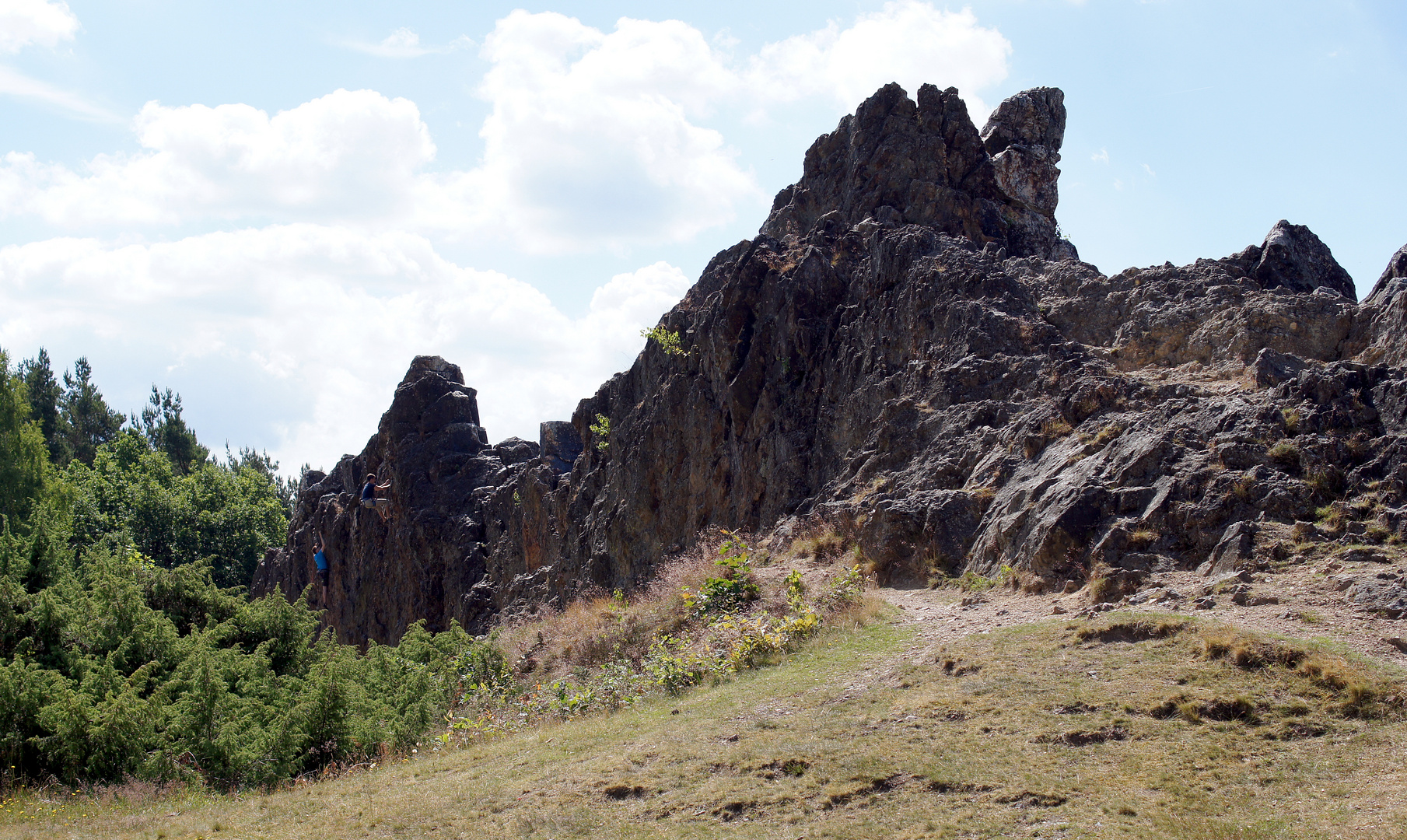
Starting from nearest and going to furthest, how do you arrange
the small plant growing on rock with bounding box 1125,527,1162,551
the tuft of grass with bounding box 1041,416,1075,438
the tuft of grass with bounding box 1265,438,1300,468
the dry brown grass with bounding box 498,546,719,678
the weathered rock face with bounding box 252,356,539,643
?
the tuft of grass with bounding box 1265,438,1300,468
the small plant growing on rock with bounding box 1125,527,1162,551
the tuft of grass with bounding box 1041,416,1075,438
the dry brown grass with bounding box 498,546,719,678
the weathered rock face with bounding box 252,356,539,643

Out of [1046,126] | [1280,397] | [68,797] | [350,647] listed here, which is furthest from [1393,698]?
[1046,126]

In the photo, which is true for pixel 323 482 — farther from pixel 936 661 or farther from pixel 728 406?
pixel 936 661

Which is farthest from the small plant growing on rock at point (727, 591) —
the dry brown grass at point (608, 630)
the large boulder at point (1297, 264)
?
the large boulder at point (1297, 264)

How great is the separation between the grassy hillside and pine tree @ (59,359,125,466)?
74.5 meters

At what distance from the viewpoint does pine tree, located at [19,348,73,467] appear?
227 feet

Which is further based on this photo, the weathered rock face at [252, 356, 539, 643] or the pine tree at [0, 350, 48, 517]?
the pine tree at [0, 350, 48, 517]

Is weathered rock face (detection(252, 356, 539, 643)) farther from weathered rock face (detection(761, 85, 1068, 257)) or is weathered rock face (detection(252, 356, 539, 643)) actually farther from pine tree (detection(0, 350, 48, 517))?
weathered rock face (detection(761, 85, 1068, 257))

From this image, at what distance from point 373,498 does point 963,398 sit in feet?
95.8

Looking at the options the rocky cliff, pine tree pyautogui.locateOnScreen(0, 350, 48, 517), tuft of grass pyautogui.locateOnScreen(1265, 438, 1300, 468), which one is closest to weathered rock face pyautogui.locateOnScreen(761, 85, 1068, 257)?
the rocky cliff

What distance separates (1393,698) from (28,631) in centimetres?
1604

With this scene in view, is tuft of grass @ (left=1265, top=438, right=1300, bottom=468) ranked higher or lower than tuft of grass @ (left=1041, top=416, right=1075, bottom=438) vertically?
lower

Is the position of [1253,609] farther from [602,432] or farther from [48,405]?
[48,405]

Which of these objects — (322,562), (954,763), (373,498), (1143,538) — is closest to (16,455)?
(322,562)

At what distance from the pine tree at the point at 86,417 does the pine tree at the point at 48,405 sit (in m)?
1.19
